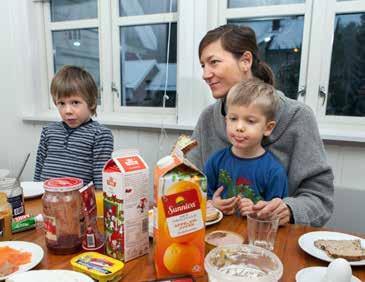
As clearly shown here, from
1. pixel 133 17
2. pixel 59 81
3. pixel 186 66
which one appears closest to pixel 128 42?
pixel 133 17

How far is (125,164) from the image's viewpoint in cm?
66

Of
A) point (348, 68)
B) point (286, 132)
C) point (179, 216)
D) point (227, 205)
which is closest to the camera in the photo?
point (179, 216)

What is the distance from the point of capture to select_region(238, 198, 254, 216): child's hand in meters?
0.87

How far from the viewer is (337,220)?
174 centimetres

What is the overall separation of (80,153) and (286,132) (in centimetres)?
96

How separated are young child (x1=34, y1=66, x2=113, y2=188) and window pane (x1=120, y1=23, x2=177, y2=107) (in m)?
0.79

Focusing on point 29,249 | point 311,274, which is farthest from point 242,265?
point 29,249

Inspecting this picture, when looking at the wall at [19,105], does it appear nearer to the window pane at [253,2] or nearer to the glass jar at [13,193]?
the window pane at [253,2]

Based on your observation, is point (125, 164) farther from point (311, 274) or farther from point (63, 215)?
point (311, 274)

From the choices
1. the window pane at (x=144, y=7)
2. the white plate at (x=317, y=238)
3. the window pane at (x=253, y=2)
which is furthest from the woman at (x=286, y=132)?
the window pane at (x=144, y=7)

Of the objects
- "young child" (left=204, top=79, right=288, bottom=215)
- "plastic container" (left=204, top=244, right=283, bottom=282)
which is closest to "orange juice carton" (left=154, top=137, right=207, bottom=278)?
"plastic container" (left=204, top=244, right=283, bottom=282)

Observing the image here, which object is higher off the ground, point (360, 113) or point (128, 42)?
point (128, 42)

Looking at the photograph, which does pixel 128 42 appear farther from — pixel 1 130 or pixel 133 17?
pixel 1 130

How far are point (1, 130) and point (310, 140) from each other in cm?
258
